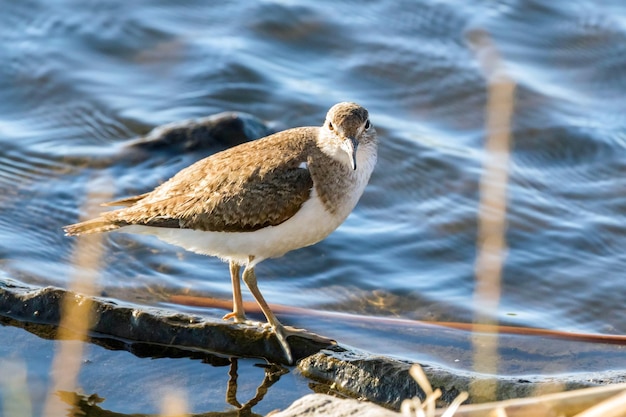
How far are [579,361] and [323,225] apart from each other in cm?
180

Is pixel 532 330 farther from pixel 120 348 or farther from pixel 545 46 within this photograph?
pixel 545 46

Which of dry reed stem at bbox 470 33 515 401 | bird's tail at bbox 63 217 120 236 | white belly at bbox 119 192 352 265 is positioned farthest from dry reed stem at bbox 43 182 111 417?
dry reed stem at bbox 470 33 515 401

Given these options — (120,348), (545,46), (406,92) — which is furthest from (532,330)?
(545,46)

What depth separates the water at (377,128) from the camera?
7.43 metres

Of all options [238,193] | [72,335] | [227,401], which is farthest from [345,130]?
[72,335]

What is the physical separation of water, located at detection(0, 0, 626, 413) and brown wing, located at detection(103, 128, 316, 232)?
84 centimetres

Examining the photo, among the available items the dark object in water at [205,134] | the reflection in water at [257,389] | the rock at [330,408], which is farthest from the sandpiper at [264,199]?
the dark object in water at [205,134]

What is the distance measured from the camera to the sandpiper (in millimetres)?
6113

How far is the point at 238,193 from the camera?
618 cm

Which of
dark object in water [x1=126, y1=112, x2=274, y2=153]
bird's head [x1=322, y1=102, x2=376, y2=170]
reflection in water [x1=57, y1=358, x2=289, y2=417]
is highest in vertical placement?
dark object in water [x1=126, y1=112, x2=274, y2=153]

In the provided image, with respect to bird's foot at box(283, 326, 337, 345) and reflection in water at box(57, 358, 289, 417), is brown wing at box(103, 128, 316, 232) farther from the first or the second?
reflection in water at box(57, 358, 289, 417)

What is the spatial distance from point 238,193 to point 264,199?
0.56ft

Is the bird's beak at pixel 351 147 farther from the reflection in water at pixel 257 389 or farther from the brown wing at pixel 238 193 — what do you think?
the reflection in water at pixel 257 389

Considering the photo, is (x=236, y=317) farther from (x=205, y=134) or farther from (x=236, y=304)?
(x=205, y=134)
